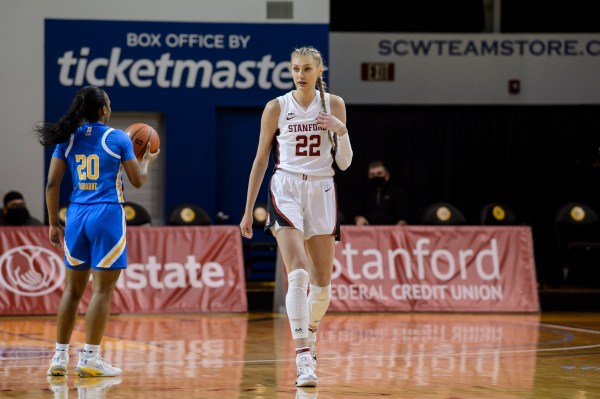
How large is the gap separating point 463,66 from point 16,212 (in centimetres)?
784

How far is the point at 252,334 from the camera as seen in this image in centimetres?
1061

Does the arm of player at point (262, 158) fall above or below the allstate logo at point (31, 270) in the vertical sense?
above

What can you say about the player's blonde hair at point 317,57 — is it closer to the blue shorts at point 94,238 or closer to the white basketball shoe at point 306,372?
the white basketball shoe at point 306,372

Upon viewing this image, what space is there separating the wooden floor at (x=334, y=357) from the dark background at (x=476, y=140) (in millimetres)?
6020

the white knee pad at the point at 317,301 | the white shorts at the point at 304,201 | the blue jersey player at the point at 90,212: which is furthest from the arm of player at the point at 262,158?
the blue jersey player at the point at 90,212

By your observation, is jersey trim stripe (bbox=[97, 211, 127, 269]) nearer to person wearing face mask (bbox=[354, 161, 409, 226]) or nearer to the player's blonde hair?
the player's blonde hair

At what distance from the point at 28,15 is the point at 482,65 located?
735cm

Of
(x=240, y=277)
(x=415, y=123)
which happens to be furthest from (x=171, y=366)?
(x=415, y=123)

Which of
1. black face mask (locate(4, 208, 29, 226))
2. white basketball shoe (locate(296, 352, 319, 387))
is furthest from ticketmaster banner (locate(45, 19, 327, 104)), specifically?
white basketball shoe (locate(296, 352, 319, 387))

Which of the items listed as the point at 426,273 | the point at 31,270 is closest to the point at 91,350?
the point at 31,270

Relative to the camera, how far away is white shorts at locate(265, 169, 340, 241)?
22.9 feet

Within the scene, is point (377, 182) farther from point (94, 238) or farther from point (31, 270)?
point (94, 238)

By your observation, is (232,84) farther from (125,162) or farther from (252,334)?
(125,162)

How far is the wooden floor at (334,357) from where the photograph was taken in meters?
6.63
